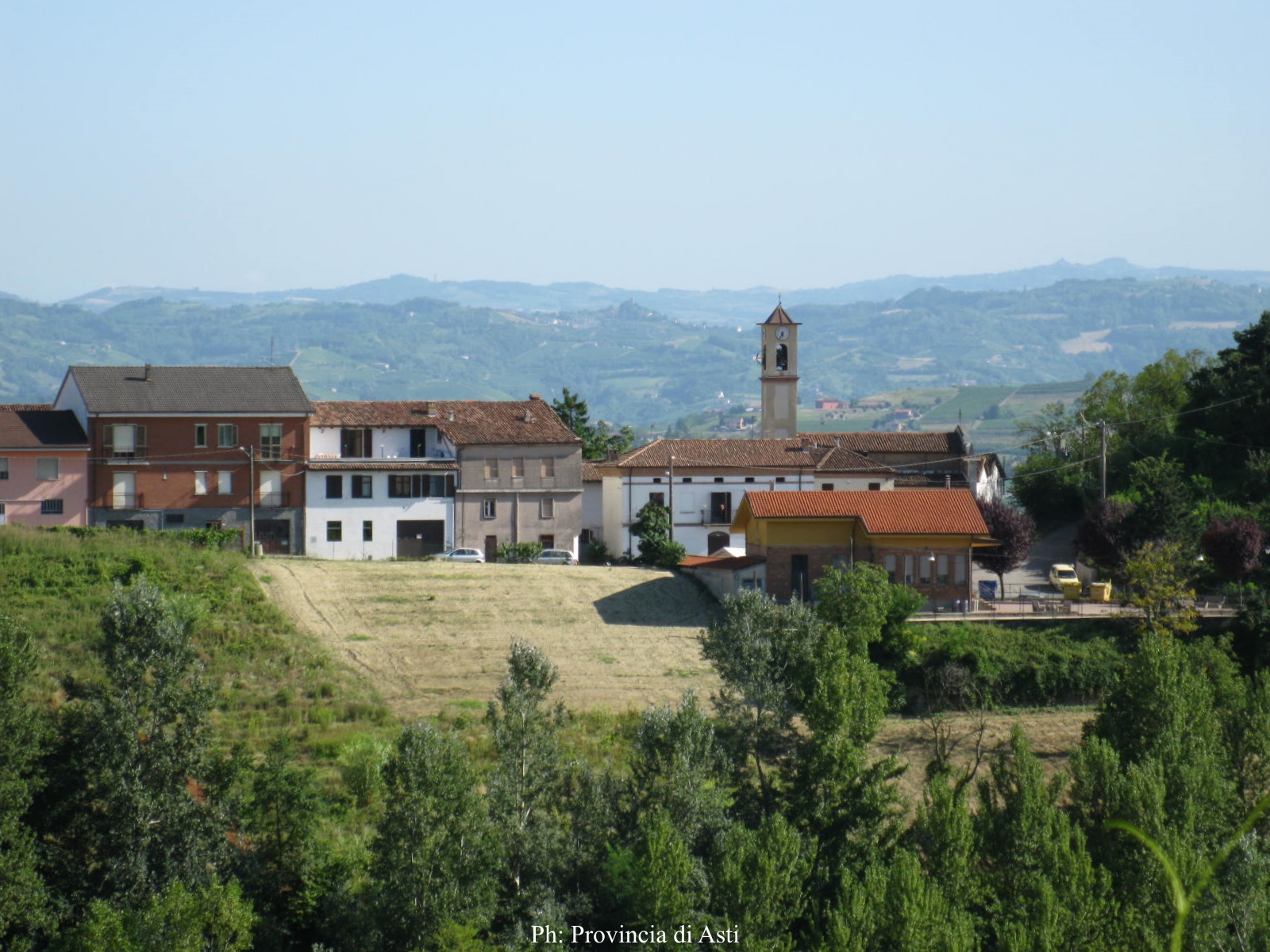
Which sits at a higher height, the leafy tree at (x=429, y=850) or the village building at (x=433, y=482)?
the village building at (x=433, y=482)

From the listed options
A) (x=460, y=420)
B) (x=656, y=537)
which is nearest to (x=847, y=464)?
(x=656, y=537)

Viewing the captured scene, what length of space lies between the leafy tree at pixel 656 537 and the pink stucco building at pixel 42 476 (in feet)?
64.4

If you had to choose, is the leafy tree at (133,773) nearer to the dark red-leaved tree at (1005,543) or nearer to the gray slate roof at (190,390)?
the gray slate roof at (190,390)

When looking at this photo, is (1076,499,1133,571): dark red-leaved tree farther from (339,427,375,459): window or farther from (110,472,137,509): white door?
(110,472,137,509): white door

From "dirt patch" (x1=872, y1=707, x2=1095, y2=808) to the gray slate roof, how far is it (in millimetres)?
27079

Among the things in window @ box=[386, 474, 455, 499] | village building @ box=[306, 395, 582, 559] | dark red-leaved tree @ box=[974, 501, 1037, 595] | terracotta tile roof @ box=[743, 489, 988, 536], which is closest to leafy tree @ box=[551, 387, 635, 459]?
village building @ box=[306, 395, 582, 559]

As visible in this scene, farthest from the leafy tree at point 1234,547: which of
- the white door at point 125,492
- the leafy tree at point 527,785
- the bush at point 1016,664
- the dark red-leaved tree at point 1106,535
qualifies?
the white door at point 125,492

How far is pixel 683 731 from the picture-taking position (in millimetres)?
30266

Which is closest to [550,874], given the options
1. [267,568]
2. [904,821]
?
[904,821]

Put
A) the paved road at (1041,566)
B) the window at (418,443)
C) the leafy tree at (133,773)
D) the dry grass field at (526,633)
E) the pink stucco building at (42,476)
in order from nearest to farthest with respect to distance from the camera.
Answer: the leafy tree at (133,773) < the dry grass field at (526,633) < the paved road at (1041,566) < the pink stucco building at (42,476) < the window at (418,443)

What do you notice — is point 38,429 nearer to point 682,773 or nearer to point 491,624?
point 491,624

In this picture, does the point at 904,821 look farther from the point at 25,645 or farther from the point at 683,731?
the point at 25,645

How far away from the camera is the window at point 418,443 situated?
191ft

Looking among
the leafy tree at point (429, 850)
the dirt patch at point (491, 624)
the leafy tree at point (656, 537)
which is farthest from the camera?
the leafy tree at point (656, 537)
